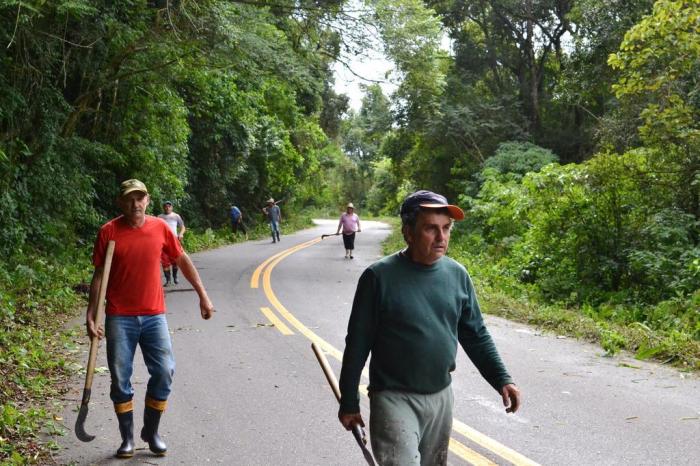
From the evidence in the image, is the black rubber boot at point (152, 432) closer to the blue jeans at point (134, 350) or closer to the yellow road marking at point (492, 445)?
the blue jeans at point (134, 350)

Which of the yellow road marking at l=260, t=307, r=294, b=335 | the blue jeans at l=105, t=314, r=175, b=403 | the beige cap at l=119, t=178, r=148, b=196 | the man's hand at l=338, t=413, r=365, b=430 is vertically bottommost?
the yellow road marking at l=260, t=307, r=294, b=335

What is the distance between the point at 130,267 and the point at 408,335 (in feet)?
8.95

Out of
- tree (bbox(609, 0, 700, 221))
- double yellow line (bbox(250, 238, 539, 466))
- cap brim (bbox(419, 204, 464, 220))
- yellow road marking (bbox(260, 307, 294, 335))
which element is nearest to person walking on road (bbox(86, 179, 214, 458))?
double yellow line (bbox(250, 238, 539, 466))

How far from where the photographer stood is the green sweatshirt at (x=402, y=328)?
3.30 metres

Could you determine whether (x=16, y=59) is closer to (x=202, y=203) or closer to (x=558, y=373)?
(x=558, y=373)

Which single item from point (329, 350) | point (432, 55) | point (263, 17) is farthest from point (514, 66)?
point (329, 350)

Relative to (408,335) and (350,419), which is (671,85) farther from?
(350,419)

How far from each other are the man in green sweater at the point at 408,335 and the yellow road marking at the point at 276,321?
7244mm

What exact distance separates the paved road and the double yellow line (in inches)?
0.8

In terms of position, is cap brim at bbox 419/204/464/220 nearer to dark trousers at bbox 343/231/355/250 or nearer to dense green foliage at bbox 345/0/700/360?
dense green foliage at bbox 345/0/700/360

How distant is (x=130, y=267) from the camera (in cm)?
527

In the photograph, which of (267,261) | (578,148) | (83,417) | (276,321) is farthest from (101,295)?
(578,148)

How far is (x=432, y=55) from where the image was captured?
19.2 m

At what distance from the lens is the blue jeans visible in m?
5.27
